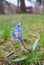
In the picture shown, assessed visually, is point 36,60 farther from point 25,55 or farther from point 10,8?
point 10,8

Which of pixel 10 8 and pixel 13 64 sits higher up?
pixel 13 64

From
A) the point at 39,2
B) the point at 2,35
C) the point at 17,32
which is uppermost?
the point at 17,32

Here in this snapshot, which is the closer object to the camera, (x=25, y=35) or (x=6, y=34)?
(x=6, y=34)

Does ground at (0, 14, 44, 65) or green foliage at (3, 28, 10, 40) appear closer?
ground at (0, 14, 44, 65)

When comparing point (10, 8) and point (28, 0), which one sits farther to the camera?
point (28, 0)

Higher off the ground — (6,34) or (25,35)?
(6,34)

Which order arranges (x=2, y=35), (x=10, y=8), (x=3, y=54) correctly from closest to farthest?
(x=3, y=54), (x=2, y=35), (x=10, y=8)

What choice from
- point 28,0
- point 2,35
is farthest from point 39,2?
point 2,35

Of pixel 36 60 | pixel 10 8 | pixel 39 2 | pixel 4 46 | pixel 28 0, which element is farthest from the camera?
pixel 39 2

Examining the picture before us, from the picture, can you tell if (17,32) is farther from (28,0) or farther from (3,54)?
(28,0)

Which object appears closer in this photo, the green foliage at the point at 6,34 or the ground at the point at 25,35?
the ground at the point at 25,35
